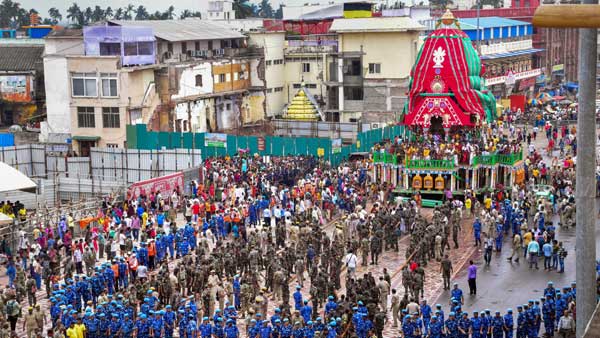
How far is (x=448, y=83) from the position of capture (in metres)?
43.8

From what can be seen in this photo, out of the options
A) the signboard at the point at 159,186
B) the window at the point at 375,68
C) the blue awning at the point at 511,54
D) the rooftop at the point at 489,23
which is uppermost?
the rooftop at the point at 489,23

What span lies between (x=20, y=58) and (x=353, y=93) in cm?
2578

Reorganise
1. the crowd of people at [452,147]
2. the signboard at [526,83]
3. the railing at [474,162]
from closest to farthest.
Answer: the railing at [474,162], the crowd of people at [452,147], the signboard at [526,83]

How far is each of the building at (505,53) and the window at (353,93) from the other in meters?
15.6

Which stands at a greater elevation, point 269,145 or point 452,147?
point 452,147

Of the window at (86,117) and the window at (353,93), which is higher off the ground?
the window at (353,93)

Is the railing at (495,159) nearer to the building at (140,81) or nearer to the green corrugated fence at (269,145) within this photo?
the green corrugated fence at (269,145)

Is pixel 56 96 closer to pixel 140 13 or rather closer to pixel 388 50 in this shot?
pixel 388 50

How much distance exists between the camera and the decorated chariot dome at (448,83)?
43688mm

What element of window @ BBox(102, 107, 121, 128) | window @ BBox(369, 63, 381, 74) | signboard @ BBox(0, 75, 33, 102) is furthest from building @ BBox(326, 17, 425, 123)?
signboard @ BBox(0, 75, 33, 102)

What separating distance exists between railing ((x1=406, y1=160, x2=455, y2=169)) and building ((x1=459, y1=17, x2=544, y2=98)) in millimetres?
37221

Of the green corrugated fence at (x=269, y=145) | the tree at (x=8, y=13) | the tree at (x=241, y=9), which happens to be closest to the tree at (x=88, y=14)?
the tree at (x=8, y=13)

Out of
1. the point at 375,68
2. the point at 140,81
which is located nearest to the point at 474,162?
the point at 140,81

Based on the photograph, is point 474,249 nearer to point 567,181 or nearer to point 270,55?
point 567,181
